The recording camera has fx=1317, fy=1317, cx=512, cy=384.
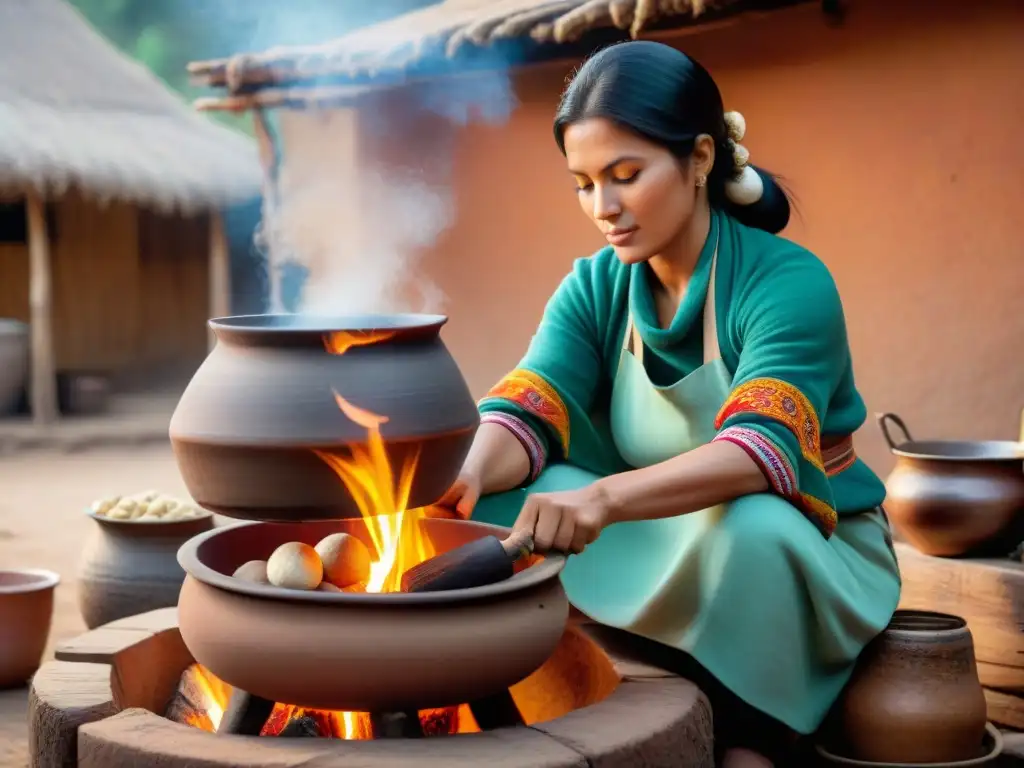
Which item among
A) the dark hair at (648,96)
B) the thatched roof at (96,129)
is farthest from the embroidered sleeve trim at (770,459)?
the thatched roof at (96,129)

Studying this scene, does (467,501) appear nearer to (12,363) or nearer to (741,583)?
(741,583)

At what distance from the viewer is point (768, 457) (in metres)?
2.43

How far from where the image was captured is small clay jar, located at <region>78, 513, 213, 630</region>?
4.00 meters

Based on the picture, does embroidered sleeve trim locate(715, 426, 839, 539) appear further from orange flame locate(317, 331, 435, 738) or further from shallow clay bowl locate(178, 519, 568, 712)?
orange flame locate(317, 331, 435, 738)

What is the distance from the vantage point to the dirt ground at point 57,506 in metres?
3.68

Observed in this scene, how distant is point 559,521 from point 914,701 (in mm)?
830

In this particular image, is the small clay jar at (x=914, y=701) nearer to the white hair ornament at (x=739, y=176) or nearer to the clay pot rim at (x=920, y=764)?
the clay pot rim at (x=920, y=764)

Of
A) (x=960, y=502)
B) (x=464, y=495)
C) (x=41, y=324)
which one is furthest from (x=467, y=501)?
(x=41, y=324)

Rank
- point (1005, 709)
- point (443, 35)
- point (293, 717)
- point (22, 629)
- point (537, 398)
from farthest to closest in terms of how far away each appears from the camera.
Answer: point (443, 35) < point (22, 629) < point (1005, 709) < point (537, 398) < point (293, 717)

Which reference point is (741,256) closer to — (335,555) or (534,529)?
(534,529)

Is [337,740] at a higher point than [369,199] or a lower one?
lower

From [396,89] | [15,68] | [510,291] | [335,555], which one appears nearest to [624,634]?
[335,555]

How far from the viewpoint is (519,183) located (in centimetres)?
688

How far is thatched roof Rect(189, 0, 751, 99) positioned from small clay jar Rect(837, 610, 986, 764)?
126 inches
